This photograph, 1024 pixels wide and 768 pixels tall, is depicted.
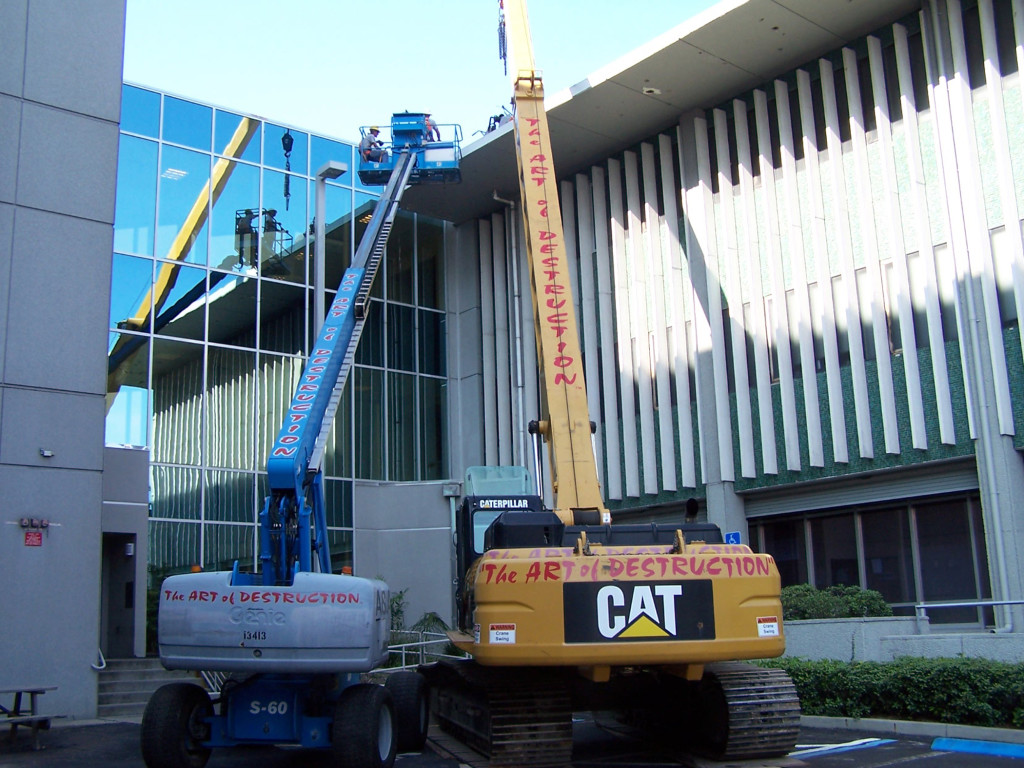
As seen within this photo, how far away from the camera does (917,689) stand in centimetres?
1252

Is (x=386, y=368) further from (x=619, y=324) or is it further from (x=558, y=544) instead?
(x=558, y=544)

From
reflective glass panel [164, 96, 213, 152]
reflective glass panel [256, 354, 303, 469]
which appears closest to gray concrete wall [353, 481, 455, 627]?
reflective glass panel [256, 354, 303, 469]

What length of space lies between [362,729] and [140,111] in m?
20.4

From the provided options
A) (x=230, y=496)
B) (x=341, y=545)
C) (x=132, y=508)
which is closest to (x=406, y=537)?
(x=341, y=545)

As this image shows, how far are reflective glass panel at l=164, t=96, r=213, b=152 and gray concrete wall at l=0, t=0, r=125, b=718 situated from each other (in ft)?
24.5

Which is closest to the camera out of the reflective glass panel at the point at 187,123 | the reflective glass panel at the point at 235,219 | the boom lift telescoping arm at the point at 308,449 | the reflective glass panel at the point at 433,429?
the boom lift telescoping arm at the point at 308,449

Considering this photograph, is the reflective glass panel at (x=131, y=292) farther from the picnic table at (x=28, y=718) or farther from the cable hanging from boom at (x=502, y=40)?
the picnic table at (x=28, y=718)

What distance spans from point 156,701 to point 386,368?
65.1 ft

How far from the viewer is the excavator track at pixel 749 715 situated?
9.73 meters

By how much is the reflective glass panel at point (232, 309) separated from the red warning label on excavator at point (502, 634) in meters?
18.5

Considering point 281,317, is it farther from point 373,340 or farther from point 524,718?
point 524,718

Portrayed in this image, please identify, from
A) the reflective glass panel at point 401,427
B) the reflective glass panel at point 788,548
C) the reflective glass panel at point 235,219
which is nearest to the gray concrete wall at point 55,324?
the reflective glass panel at point 235,219

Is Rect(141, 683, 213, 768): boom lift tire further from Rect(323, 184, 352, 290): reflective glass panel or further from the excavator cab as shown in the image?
Rect(323, 184, 352, 290): reflective glass panel

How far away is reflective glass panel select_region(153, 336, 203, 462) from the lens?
2411 cm
